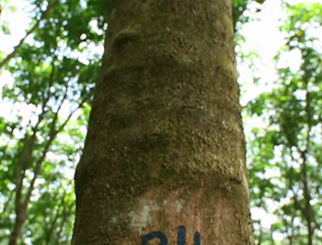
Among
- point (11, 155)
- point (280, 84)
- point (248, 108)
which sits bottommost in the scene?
point (11, 155)

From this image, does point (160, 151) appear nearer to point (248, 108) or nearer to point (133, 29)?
point (133, 29)

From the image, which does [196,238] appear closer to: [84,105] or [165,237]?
[165,237]

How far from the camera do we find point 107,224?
84cm

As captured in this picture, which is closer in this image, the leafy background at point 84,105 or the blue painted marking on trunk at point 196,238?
the blue painted marking on trunk at point 196,238

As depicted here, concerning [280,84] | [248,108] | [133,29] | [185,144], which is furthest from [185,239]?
[280,84]

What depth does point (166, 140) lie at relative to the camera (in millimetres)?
922

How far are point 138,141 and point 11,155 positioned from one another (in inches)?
345

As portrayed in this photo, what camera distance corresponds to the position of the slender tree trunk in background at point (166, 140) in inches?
33.3

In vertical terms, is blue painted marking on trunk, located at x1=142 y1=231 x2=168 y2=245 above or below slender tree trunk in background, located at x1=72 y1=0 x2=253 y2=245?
below

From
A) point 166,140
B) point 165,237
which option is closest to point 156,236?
point 165,237

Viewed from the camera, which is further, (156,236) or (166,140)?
(166,140)

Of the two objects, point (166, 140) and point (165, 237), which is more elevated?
point (166, 140)

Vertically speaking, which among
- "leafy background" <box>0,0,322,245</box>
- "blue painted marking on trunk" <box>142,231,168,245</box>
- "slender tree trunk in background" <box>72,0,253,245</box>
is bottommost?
"blue painted marking on trunk" <box>142,231,168,245</box>

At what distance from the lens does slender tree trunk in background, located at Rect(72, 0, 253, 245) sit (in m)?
0.84
